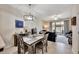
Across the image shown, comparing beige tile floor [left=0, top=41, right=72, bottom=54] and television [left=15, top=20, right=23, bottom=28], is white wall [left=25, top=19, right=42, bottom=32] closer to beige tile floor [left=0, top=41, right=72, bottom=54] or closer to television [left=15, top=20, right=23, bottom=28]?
television [left=15, top=20, right=23, bottom=28]

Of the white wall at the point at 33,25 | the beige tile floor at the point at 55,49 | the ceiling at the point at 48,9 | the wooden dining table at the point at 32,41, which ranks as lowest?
the beige tile floor at the point at 55,49

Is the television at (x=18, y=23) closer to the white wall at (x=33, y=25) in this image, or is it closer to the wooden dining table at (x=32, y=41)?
the white wall at (x=33, y=25)

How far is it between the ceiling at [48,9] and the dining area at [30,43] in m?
0.47

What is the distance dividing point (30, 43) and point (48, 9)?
833 mm

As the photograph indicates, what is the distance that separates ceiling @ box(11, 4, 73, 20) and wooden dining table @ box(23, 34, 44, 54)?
46 cm

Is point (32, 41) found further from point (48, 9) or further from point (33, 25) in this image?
point (48, 9)

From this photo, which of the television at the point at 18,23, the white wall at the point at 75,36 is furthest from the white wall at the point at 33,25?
the white wall at the point at 75,36

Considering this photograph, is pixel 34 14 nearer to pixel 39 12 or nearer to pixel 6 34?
pixel 39 12

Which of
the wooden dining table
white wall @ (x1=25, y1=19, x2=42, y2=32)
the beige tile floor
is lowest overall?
the beige tile floor

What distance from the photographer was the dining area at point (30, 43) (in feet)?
6.47

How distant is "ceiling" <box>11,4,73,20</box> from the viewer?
193 centimetres

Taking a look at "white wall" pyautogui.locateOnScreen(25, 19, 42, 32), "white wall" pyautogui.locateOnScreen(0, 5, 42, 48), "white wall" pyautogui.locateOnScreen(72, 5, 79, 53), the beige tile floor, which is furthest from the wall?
Result: "white wall" pyautogui.locateOnScreen(72, 5, 79, 53)

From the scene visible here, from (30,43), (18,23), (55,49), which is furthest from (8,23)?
(55,49)
